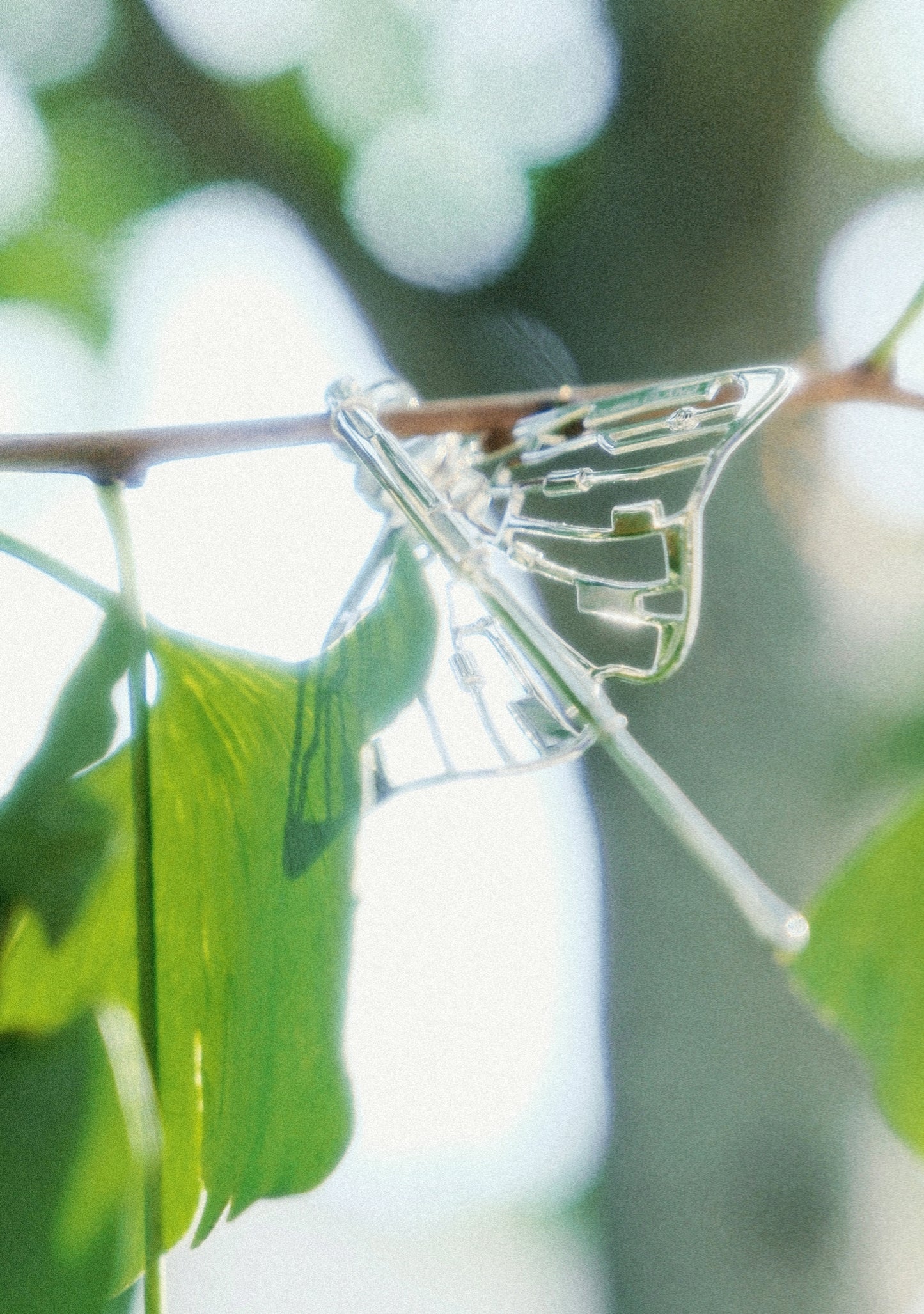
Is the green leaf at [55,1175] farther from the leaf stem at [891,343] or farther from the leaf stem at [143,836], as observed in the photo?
the leaf stem at [891,343]

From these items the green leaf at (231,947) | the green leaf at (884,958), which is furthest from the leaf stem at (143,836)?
the green leaf at (884,958)

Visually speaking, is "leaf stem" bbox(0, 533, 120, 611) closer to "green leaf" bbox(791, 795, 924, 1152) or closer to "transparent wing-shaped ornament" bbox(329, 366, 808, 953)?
"transparent wing-shaped ornament" bbox(329, 366, 808, 953)

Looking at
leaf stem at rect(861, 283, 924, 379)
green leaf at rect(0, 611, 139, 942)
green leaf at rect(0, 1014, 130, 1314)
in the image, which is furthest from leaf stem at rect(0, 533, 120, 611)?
leaf stem at rect(861, 283, 924, 379)

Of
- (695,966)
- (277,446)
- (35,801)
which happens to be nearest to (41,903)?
(35,801)

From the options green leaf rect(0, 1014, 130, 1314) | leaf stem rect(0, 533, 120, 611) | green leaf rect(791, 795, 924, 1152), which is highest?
leaf stem rect(0, 533, 120, 611)

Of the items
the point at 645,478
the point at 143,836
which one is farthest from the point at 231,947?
the point at 645,478

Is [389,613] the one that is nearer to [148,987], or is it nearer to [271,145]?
[148,987]

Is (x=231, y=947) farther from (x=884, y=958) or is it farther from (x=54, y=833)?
(x=884, y=958)
